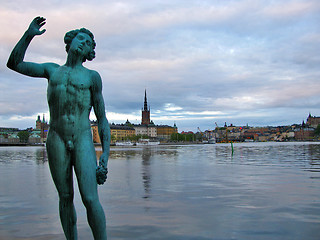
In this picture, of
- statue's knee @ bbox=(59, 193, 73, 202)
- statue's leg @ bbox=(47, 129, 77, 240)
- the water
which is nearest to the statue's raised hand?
statue's leg @ bbox=(47, 129, 77, 240)

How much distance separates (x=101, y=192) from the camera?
10.1 metres

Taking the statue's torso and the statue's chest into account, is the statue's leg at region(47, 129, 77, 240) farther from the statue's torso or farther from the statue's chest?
the statue's chest

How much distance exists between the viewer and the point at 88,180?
3.12 m


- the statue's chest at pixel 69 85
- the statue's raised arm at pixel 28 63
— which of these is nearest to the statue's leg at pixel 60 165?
the statue's chest at pixel 69 85

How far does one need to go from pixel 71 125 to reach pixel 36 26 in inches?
42.5

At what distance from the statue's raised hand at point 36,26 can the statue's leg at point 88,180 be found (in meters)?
1.12

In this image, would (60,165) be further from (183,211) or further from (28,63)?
(183,211)

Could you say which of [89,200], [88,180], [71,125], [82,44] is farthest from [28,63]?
[89,200]

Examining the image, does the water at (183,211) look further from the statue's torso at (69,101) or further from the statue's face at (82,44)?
the statue's face at (82,44)

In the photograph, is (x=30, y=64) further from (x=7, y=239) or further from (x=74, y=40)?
(x=7, y=239)

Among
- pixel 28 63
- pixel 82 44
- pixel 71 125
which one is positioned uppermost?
pixel 82 44

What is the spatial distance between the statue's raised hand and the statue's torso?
417 mm

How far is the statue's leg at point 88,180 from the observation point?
3.12 metres

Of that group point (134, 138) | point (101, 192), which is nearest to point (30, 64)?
point (101, 192)
